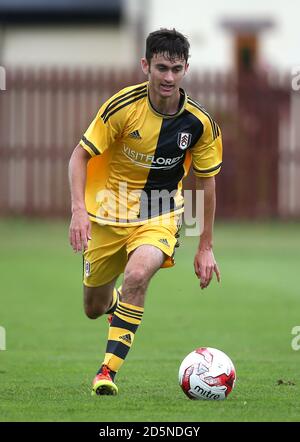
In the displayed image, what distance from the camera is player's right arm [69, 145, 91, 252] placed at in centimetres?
786

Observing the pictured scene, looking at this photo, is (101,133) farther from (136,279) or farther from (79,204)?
(136,279)

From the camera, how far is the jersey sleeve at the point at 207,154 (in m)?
8.74

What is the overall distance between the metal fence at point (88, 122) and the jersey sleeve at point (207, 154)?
17.1m

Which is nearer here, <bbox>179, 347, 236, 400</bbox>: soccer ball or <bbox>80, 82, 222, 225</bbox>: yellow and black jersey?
<bbox>179, 347, 236, 400</bbox>: soccer ball

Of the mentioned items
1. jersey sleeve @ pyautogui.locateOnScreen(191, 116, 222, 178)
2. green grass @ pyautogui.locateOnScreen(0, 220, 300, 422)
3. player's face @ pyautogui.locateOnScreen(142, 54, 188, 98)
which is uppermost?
player's face @ pyautogui.locateOnScreen(142, 54, 188, 98)

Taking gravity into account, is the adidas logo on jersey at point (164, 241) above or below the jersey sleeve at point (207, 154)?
below

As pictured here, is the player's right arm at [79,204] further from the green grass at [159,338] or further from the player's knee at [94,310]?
the player's knee at [94,310]

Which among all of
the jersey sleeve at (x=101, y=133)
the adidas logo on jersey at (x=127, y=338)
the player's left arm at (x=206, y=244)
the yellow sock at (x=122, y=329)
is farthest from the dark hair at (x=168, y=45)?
the adidas logo on jersey at (x=127, y=338)

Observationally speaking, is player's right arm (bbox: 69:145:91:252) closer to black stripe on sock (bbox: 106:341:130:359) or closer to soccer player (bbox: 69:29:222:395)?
soccer player (bbox: 69:29:222:395)

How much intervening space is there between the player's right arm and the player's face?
2.21 feet

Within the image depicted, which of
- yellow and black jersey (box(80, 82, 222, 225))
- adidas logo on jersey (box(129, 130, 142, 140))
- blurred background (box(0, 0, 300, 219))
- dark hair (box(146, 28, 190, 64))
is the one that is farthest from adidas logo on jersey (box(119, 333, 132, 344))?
blurred background (box(0, 0, 300, 219))

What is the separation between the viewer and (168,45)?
8266mm

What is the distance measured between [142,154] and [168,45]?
2.84ft

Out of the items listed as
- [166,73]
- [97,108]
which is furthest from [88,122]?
[166,73]
